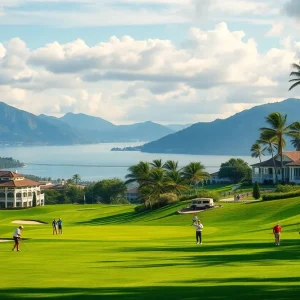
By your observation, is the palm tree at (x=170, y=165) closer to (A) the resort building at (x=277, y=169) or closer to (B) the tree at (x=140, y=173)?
(B) the tree at (x=140, y=173)

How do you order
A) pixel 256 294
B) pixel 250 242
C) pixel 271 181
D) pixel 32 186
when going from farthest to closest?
pixel 32 186 → pixel 271 181 → pixel 250 242 → pixel 256 294

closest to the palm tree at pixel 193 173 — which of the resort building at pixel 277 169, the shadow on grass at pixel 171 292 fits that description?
the resort building at pixel 277 169

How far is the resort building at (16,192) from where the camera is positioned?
572ft

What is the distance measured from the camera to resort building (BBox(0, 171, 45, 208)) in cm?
17438

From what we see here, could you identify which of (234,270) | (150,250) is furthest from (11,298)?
(150,250)

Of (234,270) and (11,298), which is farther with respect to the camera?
(234,270)

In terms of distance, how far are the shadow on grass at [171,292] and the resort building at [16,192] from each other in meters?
154

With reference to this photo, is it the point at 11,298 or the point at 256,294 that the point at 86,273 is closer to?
the point at 11,298

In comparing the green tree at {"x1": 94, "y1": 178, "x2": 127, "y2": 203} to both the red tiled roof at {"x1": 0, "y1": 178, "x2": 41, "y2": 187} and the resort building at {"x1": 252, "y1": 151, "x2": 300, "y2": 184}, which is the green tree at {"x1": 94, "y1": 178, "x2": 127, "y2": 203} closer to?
the red tiled roof at {"x1": 0, "y1": 178, "x2": 41, "y2": 187}

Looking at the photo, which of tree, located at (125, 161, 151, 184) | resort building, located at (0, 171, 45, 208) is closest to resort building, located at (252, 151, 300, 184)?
tree, located at (125, 161, 151, 184)

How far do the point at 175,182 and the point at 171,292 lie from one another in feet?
276

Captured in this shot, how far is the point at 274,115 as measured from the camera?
108m

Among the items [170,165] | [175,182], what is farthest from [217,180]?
[175,182]

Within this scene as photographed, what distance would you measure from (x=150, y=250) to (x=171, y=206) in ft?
180
